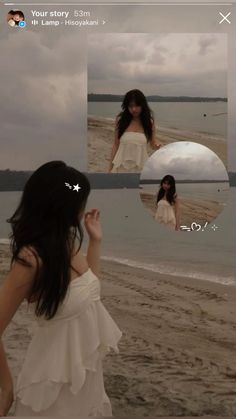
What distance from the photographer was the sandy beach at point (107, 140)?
6.01 feet

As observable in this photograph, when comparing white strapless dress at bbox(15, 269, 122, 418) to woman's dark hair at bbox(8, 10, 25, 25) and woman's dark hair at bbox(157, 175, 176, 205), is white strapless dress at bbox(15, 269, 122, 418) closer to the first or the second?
woman's dark hair at bbox(157, 175, 176, 205)

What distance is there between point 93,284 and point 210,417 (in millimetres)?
713

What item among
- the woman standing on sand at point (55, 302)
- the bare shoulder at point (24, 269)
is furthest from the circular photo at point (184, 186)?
the bare shoulder at point (24, 269)

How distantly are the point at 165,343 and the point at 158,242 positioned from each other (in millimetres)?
347

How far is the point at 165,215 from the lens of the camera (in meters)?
1.83

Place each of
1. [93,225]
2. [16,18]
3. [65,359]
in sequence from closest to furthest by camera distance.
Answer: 1. [65,359]
2. [93,225]
3. [16,18]

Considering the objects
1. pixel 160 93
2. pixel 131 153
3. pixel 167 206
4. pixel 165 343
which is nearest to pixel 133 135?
pixel 131 153

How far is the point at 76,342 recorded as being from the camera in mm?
1412

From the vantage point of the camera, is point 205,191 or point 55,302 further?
point 205,191

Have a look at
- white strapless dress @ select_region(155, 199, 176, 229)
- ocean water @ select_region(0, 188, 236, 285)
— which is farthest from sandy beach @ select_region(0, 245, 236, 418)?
white strapless dress @ select_region(155, 199, 176, 229)

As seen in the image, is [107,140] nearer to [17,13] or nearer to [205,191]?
[205,191]

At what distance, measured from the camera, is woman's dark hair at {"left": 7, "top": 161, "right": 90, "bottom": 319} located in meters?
1.30

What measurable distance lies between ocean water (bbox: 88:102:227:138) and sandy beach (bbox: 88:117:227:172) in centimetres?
2

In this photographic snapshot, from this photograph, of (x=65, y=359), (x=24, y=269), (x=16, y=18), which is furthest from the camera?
(x=16, y=18)
